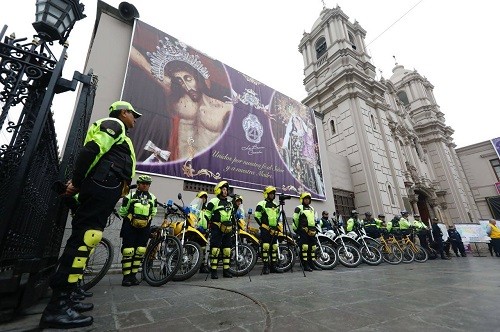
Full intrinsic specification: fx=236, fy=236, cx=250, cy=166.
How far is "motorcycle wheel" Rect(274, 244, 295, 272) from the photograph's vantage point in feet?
18.9

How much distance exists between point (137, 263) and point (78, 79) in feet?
9.69

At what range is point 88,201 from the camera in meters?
2.12

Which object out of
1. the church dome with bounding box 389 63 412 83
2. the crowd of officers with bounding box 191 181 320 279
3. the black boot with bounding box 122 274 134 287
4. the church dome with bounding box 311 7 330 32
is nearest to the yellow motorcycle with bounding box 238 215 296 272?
the crowd of officers with bounding box 191 181 320 279

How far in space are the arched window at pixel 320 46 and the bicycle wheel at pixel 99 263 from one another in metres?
23.4

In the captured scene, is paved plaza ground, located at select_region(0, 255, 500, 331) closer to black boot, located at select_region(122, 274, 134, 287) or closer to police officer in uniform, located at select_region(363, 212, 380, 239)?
black boot, located at select_region(122, 274, 134, 287)

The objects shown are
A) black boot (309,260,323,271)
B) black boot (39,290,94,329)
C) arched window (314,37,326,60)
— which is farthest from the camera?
arched window (314,37,326,60)

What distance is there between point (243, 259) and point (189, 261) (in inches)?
53.8

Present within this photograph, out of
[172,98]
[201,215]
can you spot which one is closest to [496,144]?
[172,98]

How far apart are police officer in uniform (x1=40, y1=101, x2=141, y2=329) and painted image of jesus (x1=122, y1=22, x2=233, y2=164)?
18.7 ft

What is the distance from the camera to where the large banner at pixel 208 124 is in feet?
27.6

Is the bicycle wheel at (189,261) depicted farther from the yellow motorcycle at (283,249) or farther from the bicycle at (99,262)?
the yellow motorcycle at (283,249)

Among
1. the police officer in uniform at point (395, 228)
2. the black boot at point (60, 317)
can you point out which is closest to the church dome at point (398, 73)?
the police officer in uniform at point (395, 228)

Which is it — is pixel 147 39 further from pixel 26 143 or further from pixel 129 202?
pixel 26 143

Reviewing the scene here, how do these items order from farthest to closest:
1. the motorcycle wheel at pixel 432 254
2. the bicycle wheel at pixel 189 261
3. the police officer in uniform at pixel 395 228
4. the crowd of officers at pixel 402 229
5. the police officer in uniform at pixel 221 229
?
the motorcycle wheel at pixel 432 254 < the police officer in uniform at pixel 395 228 < the crowd of officers at pixel 402 229 < the police officer in uniform at pixel 221 229 < the bicycle wheel at pixel 189 261
